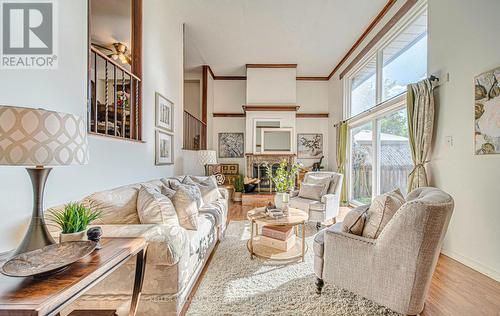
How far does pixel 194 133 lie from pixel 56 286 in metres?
4.75

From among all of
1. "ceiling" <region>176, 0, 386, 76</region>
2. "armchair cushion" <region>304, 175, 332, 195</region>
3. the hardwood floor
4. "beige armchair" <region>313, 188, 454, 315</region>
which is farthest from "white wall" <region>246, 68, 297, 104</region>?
"beige armchair" <region>313, 188, 454, 315</region>

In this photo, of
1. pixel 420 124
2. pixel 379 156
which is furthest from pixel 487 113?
pixel 379 156

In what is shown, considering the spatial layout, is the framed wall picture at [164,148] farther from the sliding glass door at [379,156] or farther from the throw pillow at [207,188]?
the sliding glass door at [379,156]

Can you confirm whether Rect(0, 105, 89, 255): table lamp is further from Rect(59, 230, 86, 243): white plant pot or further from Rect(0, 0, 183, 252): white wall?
Rect(0, 0, 183, 252): white wall

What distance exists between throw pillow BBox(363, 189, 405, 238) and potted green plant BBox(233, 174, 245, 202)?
4.66 m

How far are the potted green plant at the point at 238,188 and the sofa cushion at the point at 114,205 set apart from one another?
167 inches

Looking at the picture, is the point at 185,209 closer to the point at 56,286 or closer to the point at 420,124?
the point at 56,286

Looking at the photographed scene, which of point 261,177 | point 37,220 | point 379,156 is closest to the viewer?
point 37,220

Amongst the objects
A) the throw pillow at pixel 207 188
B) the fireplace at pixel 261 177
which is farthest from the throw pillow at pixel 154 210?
the fireplace at pixel 261 177

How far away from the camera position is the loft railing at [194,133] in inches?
190

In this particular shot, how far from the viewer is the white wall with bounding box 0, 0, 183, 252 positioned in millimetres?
1354

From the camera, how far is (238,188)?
630cm

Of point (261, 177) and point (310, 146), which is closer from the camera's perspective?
point (261, 177)

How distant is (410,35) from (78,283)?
15.3 ft
